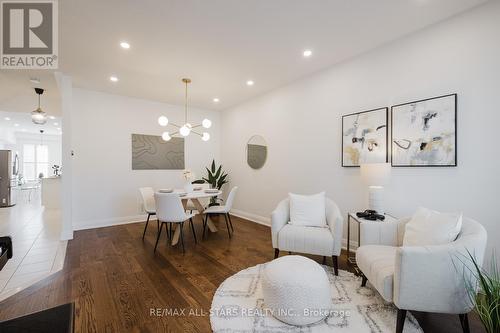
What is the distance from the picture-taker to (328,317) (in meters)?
1.71

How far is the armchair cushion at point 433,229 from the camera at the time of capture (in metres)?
1.62

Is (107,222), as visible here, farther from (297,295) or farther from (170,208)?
(297,295)

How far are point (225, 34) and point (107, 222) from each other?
13.8 feet

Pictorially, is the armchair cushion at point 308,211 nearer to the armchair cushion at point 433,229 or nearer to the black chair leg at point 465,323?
the armchair cushion at point 433,229

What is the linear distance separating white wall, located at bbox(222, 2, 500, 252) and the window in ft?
43.7

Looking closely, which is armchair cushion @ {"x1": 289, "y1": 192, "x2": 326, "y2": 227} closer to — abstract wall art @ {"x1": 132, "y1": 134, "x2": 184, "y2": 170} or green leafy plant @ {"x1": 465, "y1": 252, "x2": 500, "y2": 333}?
green leafy plant @ {"x1": 465, "y1": 252, "x2": 500, "y2": 333}

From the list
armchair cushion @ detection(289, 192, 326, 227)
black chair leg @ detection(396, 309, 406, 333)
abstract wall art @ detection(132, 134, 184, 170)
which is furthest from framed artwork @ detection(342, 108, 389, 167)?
abstract wall art @ detection(132, 134, 184, 170)

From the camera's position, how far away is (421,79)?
2475mm

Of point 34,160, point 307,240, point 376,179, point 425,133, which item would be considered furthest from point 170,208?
point 34,160

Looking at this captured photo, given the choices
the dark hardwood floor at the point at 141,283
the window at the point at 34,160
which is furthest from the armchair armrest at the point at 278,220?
the window at the point at 34,160

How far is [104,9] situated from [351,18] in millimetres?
2475

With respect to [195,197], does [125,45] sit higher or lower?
higher

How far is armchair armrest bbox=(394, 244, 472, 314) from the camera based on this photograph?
4.67 ft

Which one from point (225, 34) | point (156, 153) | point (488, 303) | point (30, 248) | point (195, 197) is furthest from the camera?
point (156, 153)
